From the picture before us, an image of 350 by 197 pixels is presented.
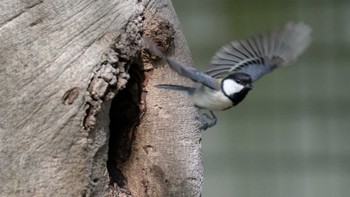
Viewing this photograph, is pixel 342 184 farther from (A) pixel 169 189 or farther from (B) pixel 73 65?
(B) pixel 73 65

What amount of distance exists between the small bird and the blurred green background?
1.51 meters

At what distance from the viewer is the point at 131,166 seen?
151cm

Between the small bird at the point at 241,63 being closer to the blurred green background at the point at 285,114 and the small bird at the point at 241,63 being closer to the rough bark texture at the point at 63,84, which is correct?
the rough bark texture at the point at 63,84

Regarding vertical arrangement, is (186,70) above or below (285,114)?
below


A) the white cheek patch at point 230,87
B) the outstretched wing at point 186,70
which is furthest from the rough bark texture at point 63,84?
the white cheek patch at point 230,87

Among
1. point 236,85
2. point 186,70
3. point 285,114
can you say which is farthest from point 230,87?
point 285,114

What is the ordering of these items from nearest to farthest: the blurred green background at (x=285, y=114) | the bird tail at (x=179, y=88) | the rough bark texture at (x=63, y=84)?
1. the rough bark texture at (x=63, y=84)
2. the bird tail at (x=179, y=88)
3. the blurred green background at (x=285, y=114)

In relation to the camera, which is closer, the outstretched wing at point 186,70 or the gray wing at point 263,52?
the outstretched wing at point 186,70

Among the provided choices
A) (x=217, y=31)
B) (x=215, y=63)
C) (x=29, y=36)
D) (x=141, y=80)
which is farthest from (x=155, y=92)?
(x=217, y=31)

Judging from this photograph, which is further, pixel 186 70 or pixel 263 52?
pixel 263 52

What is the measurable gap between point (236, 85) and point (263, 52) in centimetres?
9

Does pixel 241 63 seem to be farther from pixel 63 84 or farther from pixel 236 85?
pixel 63 84

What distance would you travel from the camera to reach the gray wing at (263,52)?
4.86 ft

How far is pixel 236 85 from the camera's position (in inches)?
58.6
